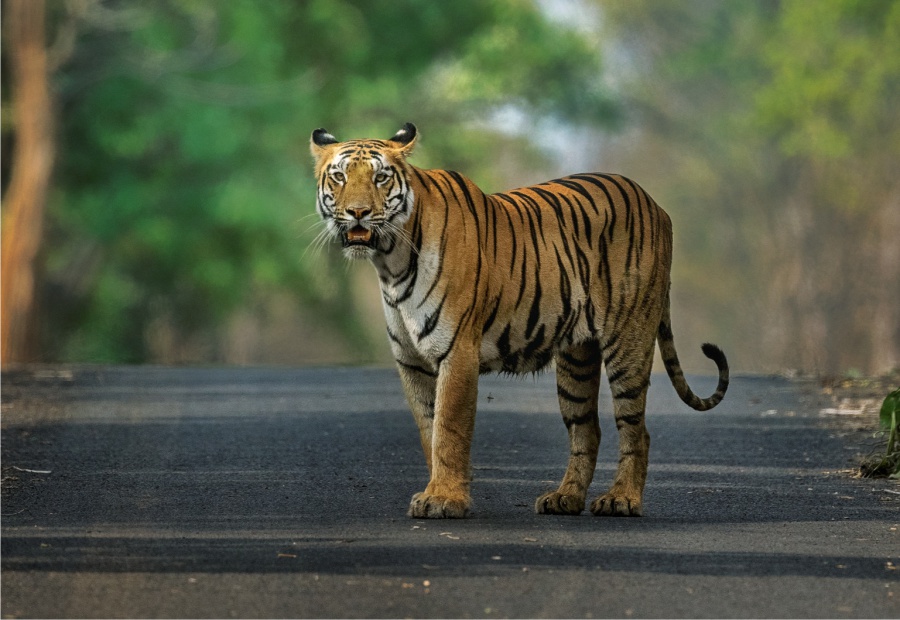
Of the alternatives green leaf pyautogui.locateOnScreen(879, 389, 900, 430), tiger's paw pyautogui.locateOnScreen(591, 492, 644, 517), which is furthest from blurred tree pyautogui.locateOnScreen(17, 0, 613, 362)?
tiger's paw pyautogui.locateOnScreen(591, 492, 644, 517)

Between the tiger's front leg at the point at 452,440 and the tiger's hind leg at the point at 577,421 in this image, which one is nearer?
the tiger's front leg at the point at 452,440

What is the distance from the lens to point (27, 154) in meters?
32.8

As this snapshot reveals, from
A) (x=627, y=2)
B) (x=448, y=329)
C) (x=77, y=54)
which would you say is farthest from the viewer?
(x=627, y=2)

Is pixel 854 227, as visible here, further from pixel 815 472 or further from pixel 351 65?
pixel 815 472

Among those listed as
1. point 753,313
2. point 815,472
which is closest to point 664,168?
point 753,313

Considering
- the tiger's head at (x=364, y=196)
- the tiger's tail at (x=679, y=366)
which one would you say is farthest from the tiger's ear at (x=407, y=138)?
the tiger's tail at (x=679, y=366)

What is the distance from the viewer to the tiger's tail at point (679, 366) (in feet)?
34.5

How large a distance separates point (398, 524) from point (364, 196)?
1.56m

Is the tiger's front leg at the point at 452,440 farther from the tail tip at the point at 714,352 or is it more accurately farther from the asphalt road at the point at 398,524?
the tail tip at the point at 714,352

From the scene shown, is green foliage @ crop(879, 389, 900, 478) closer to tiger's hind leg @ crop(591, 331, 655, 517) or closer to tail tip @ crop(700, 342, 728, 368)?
tail tip @ crop(700, 342, 728, 368)

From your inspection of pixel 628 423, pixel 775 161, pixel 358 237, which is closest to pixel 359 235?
pixel 358 237

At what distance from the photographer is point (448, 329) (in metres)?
9.37

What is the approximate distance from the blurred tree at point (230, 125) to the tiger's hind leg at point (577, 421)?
75.0 feet

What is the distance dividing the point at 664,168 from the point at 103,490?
5013cm
